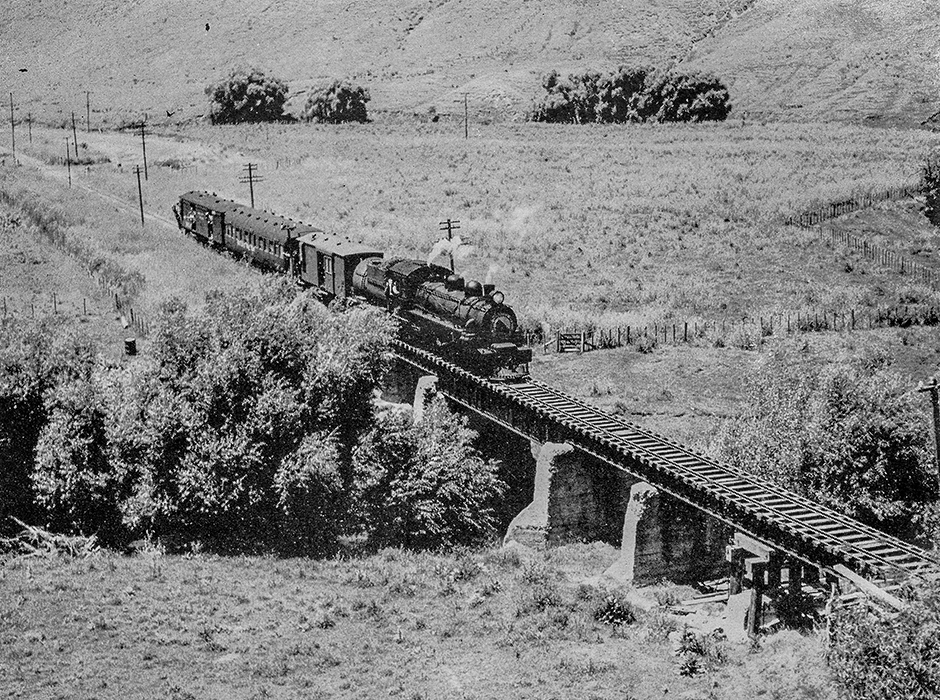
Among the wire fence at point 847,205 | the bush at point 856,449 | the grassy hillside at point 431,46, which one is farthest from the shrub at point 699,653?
the grassy hillside at point 431,46

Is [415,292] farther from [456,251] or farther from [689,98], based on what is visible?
[689,98]

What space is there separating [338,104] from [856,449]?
92.7 meters

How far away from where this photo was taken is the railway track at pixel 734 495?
23906mm

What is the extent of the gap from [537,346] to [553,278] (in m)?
11.5

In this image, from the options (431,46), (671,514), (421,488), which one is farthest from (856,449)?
(431,46)

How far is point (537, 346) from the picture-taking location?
164 ft

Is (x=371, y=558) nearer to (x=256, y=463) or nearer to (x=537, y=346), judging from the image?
(x=256, y=463)

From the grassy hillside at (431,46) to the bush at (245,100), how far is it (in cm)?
460

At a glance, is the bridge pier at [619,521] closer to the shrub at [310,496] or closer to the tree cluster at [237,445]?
the tree cluster at [237,445]

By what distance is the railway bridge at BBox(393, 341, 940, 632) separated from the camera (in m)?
24.6

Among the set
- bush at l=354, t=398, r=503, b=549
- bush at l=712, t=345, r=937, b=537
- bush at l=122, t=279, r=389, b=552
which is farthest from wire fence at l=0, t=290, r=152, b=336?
bush at l=712, t=345, r=937, b=537

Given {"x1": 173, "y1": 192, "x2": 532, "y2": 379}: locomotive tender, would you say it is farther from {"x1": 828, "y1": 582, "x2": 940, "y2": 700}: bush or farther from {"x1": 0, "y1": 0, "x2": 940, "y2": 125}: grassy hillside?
{"x1": 0, "y1": 0, "x2": 940, "y2": 125}: grassy hillside

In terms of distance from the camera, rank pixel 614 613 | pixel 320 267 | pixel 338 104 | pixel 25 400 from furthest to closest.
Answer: pixel 338 104, pixel 320 267, pixel 25 400, pixel 614 613

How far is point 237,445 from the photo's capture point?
33094mm
